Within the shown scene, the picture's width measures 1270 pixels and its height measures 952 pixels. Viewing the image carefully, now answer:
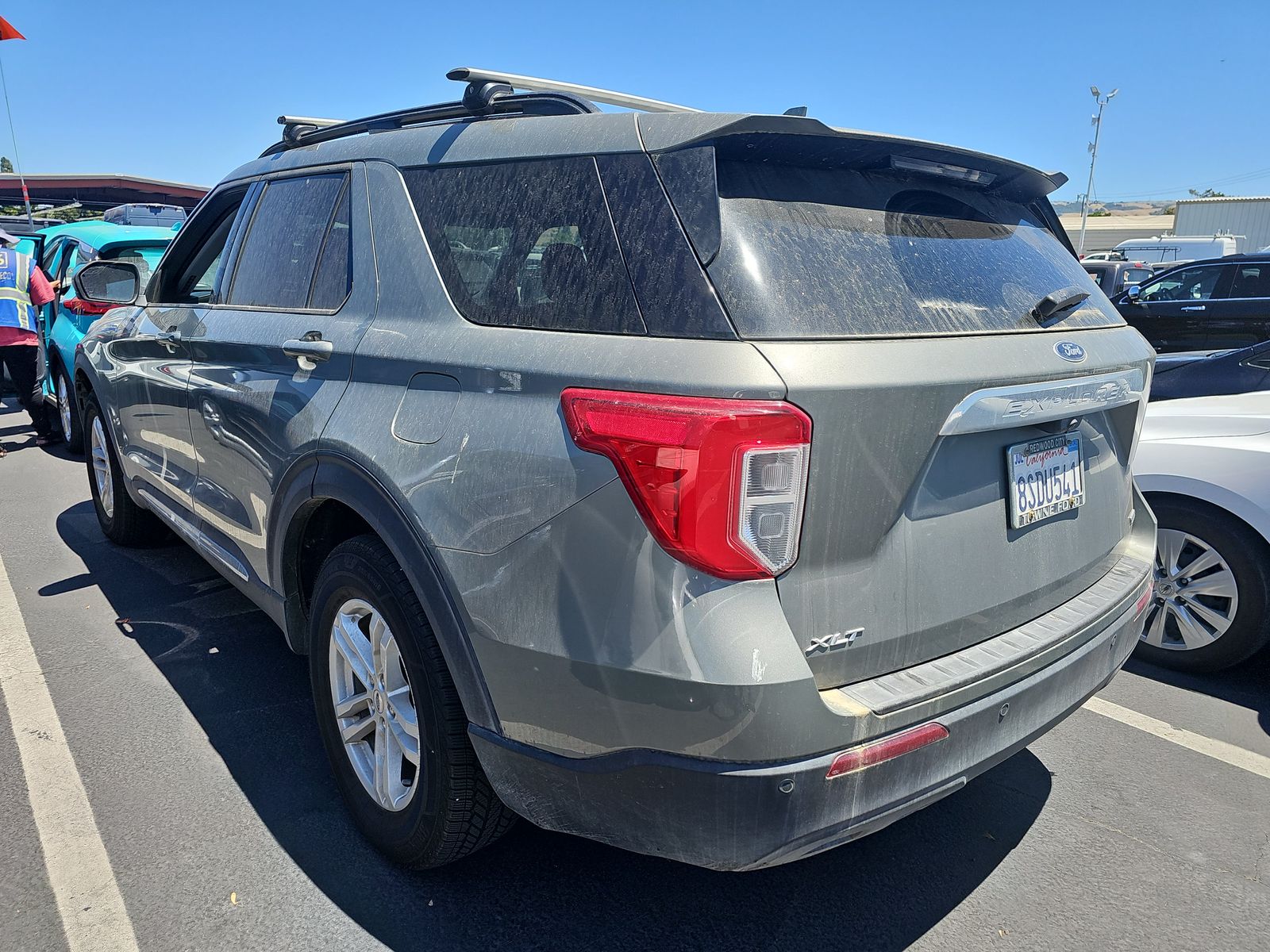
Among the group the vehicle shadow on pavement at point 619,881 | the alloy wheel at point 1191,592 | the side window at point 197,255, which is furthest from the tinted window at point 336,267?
the alloy wheel at point 1191,592

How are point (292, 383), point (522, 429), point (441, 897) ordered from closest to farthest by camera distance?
point (522, 429) → point (441, 897) → point (292, 383)

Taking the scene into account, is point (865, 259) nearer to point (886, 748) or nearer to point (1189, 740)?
point (886, 748)

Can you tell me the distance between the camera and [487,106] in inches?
96.1

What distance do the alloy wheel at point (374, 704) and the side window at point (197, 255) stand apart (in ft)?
6.41

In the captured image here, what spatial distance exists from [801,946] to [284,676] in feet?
7.60

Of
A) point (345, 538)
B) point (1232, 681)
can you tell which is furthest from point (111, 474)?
point (1232, 681)

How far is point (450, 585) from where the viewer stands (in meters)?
2.01

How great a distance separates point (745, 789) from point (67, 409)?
25.9 ft

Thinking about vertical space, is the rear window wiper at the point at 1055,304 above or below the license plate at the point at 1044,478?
above

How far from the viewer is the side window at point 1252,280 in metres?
9.99

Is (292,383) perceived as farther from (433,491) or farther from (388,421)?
(433,491)

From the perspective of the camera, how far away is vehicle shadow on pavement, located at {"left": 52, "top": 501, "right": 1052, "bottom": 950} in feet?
7.37

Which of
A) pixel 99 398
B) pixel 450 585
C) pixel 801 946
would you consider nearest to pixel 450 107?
pixel 450 585

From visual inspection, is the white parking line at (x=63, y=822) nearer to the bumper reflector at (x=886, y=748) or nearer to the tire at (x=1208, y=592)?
the bumper reflector at (x=886, y=748)
